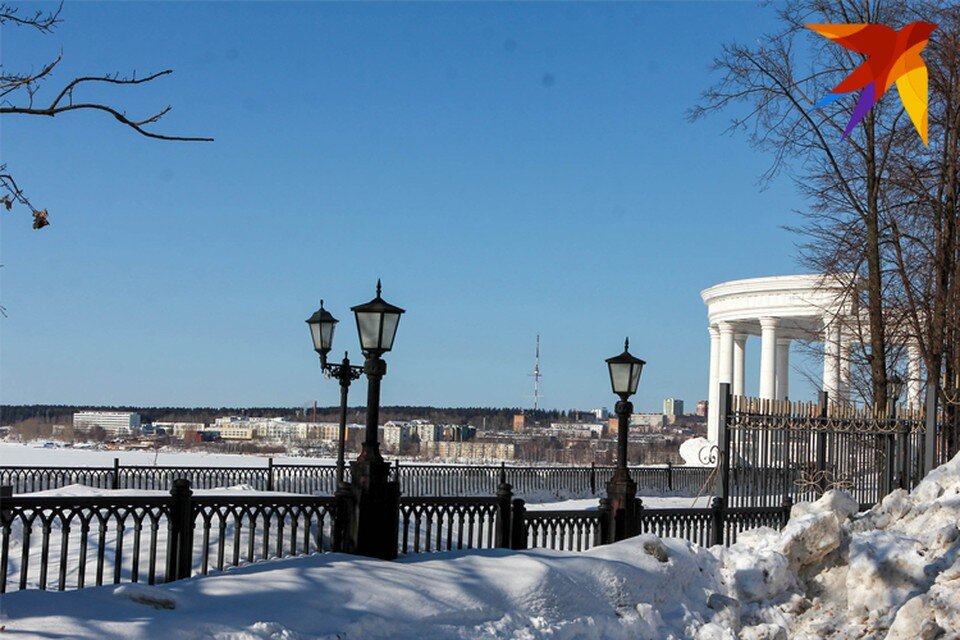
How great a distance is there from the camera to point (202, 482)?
95.3 ft

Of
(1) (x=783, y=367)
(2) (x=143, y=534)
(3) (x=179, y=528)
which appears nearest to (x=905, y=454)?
(2) (x=143, y=534)

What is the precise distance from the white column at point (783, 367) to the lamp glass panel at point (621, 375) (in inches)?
1397

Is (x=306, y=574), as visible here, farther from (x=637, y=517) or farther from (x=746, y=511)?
(x=746, y=511)

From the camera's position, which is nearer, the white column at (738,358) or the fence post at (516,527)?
the fence post at (516,527)

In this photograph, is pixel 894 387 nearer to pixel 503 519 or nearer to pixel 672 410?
pixel 503 519

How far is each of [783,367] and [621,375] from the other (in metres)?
36.8

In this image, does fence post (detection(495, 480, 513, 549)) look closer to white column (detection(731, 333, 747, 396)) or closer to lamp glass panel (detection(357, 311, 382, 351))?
lamp glass panel (detection(357, 311, 382, 351))

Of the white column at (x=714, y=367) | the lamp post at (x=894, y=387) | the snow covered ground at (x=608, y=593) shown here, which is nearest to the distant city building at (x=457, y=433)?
the white column at (x=714, y=367)

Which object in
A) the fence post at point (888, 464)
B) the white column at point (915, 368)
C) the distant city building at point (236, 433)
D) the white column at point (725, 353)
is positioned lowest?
the distant city building at point (236, 433)

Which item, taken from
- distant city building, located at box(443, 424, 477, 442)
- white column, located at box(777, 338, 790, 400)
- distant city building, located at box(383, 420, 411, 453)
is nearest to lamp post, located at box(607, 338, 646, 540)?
white column, located at box(777, 338, 790, 400)

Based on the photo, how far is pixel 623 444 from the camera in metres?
15.2

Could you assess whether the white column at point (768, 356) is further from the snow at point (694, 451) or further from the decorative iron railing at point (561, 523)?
the decorative iron railing at point (561, 523)

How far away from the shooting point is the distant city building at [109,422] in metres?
140

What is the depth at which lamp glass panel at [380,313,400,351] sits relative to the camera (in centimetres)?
1244
